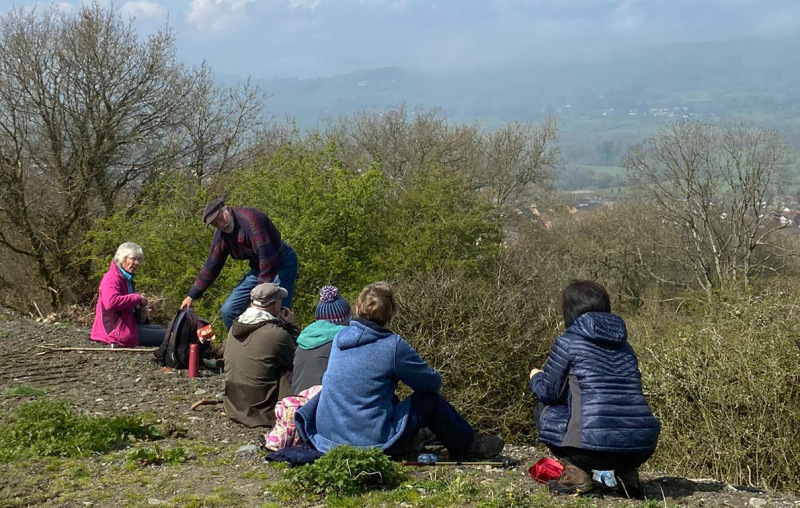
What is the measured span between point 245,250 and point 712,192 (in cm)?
3220

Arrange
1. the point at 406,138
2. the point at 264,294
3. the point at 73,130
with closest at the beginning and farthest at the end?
the point at 264,294, the point at 73,130, the point at 406,138

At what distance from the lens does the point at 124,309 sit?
9.59 metres

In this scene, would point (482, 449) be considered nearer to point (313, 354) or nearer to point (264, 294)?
point (313, 354)

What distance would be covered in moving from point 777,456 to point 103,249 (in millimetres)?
16859

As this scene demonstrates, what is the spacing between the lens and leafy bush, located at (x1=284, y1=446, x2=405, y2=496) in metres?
4.81

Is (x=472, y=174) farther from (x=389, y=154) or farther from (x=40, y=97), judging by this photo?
(x=40, y=97)

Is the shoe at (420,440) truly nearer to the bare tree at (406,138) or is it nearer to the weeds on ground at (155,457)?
the weeds on ground at (155,457)

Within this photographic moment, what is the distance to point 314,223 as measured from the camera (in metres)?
18.5

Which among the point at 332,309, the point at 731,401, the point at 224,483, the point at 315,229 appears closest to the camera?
the point at 224,483

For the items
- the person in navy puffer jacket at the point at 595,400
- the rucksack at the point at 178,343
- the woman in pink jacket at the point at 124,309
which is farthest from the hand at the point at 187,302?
the person in navy puffer jacket at the point at 595,400

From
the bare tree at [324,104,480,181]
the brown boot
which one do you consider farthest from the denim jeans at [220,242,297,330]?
the bare tree at [324,104,480,181]

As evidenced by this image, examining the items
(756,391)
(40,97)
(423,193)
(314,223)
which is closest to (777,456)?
(756,391)

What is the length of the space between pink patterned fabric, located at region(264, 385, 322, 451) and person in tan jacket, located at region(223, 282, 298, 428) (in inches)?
25.2

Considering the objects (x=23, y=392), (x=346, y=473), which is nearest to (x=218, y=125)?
(x=23, y=392)
